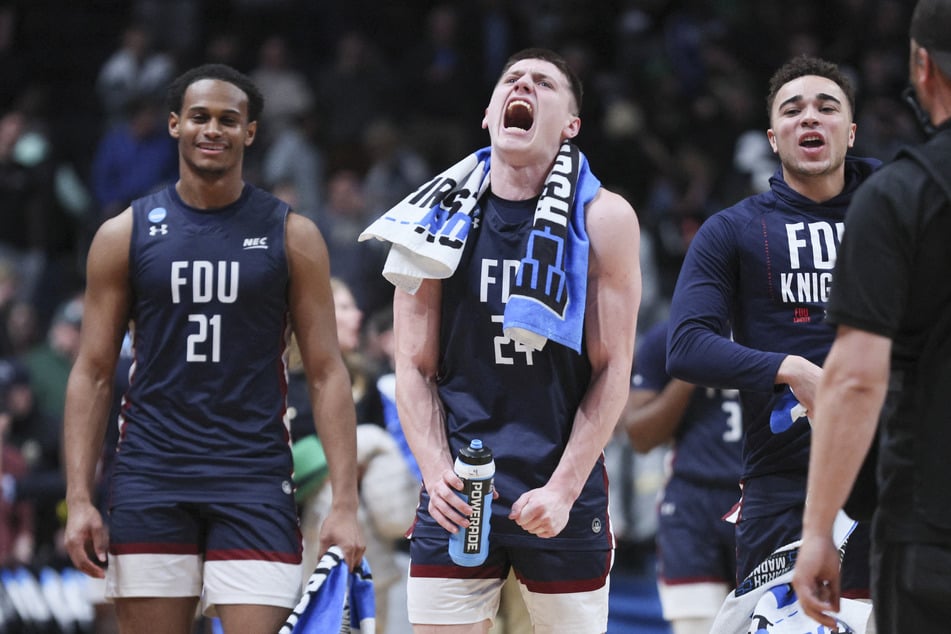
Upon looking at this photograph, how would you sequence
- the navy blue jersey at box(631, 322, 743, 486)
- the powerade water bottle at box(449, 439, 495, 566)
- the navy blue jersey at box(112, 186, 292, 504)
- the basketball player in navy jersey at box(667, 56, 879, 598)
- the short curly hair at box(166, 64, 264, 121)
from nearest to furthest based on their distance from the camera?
1. the powerade water bottle at box(449, 439, 495, 566)
2. the basketball player in navy jersey at box(667, 56, 879, 598)
3. the navy blue jersey at box(112, 186, 292, 504)
4. the short curly hair at box(166, 64, 264, 121)
5. the navy blue jersey at box(631, 322, 743, 486)

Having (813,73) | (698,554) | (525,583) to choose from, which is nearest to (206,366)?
(525,583)

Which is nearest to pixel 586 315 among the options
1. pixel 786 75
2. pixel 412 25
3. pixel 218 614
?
pixel 786 75

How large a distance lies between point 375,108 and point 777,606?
1036 cm

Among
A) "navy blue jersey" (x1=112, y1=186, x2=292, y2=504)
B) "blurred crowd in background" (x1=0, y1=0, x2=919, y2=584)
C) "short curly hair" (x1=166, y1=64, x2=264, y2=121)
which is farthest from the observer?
"blurred crowd in background" (x1=0, y1=0, x2=919, y2=584)

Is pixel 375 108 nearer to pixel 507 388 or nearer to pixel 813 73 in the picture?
pixel 813 73

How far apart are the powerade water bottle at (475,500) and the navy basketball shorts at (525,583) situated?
4.8 inches

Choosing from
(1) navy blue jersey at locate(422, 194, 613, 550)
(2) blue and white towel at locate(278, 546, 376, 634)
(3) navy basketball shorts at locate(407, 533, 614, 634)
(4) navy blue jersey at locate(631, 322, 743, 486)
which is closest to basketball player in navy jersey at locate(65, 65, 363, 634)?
(2) blue and white towel at locate(278, 546, 376, 634)

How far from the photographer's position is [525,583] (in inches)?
190

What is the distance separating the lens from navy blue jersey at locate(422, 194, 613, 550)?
15.7ft

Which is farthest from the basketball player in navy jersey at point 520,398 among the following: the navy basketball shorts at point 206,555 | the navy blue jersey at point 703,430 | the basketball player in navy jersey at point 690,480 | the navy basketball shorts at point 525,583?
the navy blue jersey at point 703,430

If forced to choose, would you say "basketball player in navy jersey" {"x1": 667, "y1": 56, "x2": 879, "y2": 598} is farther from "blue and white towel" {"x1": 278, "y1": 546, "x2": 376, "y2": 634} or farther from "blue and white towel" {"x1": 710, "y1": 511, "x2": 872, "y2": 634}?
"blue and white towel" {"x1": 278, "y1": 546, "x2": 376, "y2": 634}

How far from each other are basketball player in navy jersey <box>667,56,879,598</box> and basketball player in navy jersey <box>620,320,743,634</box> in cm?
141

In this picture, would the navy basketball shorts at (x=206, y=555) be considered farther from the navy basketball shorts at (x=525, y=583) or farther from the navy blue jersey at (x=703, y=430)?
the navy blue jersey at (x=703, y=430)

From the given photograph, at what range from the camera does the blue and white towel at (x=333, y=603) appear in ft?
16.2
